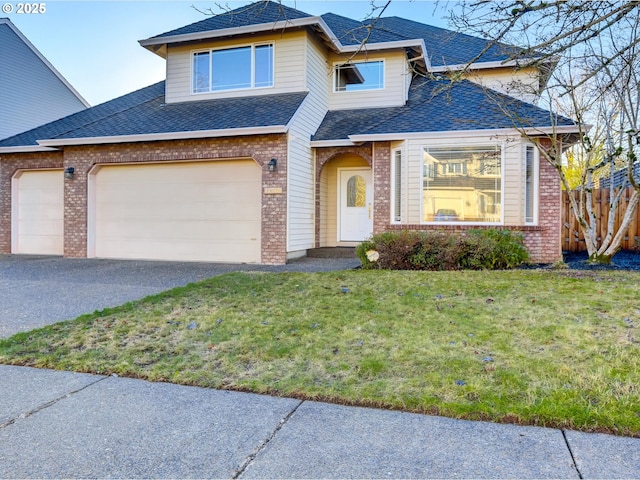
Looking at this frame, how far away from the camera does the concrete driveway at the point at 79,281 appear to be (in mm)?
5926

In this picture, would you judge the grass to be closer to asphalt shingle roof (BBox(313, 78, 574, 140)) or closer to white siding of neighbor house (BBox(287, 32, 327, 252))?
white siding of neighbor house (BBox(287, 32, 327, 252))

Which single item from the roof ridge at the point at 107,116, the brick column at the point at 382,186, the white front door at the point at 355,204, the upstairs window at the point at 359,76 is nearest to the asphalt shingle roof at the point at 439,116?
the brick column at the point at 382,186

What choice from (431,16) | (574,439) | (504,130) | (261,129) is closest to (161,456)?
(574,439)

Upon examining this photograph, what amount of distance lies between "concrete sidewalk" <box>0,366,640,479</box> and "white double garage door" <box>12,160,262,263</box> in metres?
8.44

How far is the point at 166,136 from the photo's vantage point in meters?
11.4

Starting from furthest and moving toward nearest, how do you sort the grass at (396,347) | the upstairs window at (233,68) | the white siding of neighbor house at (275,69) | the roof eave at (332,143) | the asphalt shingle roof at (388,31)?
the upstairs window at (233,68), the asphalt shingle roof at (388,31), the white siding of neighbor house at (275,69), the roof eave at (332,143), the grass at (396,347)

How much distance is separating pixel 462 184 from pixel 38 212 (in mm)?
12098

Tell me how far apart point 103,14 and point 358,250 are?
991 centimetres

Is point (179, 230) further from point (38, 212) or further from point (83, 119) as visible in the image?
point (83, 119)

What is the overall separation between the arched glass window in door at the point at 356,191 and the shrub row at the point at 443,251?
3866 millimetres

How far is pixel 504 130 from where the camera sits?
34.1 feet

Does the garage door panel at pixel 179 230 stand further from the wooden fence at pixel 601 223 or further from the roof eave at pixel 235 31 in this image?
the wooden fence at pixel 601 223

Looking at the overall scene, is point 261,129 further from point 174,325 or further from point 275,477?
point 275,477

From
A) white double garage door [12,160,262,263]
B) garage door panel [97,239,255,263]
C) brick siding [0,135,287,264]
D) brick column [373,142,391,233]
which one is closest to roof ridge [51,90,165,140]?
brick siding [0,135,287,264]
